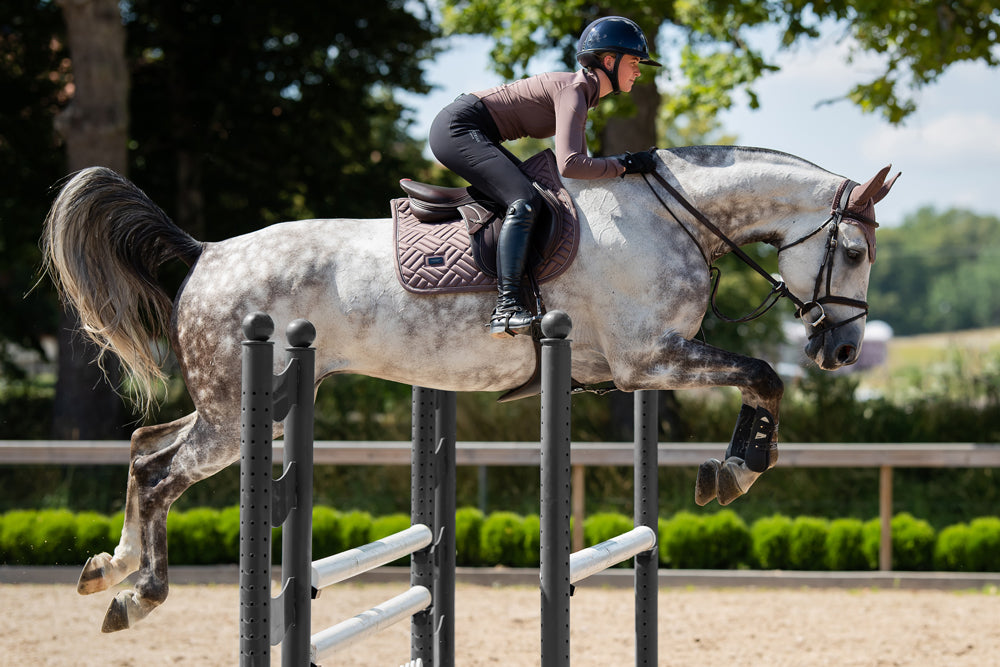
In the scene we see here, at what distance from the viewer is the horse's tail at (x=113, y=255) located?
12.6ft

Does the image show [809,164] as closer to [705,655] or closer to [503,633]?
[705,655]

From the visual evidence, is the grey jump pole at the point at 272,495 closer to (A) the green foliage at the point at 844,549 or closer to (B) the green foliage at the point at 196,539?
(B) the green foliage at the point at 196,539

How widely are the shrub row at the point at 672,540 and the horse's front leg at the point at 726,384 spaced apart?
15.1ft

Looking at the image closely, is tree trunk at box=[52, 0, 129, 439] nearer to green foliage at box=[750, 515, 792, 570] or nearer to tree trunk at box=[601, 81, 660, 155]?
tree trunk at box=[601, 81, 660, 155]

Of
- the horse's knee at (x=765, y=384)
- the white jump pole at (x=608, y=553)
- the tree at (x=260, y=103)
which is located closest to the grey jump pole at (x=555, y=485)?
the white jump pole at (x=608, y=553)

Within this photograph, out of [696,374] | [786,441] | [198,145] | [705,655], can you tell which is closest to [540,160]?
[696,374]

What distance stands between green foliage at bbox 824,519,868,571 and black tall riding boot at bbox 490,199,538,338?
18.4 feet

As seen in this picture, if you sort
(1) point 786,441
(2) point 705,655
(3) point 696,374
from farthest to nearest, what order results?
1. (1) point 786,441
2. (2) point 705,655
3. (3) point 696,374

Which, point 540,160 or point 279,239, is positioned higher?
point 540,160

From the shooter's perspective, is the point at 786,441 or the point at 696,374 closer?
the point at 696,374

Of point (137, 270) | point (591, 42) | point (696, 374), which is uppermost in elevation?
point (591, 42)

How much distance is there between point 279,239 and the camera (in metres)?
3.79

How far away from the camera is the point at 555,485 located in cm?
308

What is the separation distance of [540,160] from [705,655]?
3.41 m
